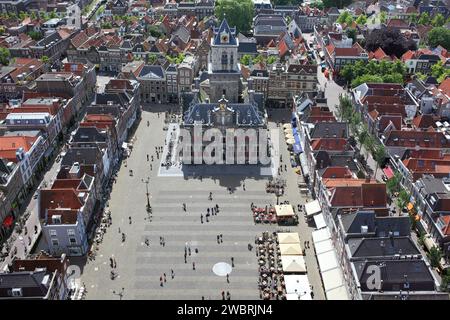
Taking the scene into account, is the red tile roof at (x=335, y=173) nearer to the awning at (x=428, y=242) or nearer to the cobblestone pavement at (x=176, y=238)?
the cobblestone pavement at (x=176, y=238)

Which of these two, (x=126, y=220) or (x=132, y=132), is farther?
(x=132, y=132)

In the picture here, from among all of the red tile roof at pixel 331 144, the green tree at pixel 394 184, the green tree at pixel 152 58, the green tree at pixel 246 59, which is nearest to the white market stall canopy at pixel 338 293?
the green tree at pixel 394 184

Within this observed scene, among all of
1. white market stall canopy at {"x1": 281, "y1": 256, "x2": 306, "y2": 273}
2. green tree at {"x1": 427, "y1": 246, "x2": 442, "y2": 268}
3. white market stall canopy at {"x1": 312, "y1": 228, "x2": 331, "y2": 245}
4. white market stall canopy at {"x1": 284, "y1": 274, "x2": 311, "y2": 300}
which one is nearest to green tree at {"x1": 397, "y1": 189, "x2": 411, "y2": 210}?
green tree at {"x1": 427, "y1": 246, "x2": 442, "y2": 268}

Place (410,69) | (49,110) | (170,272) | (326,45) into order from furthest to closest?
(326,45)
(410,69)
(49,110)
(170,272)

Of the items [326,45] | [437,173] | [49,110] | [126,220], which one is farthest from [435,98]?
[49,110]

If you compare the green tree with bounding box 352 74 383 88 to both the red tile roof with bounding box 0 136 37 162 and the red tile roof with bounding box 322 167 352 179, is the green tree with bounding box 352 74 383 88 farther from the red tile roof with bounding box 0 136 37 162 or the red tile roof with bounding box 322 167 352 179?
the red tile roof with bounding box 0 136 37 162

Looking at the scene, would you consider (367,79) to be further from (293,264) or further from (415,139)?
(293,264)
